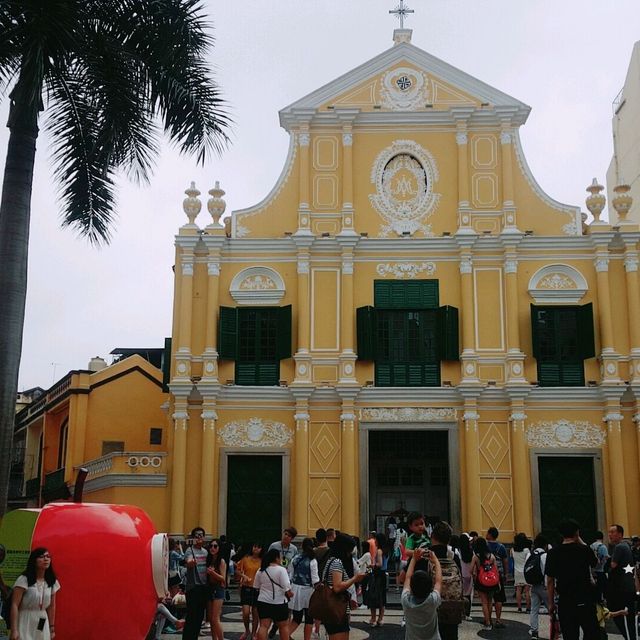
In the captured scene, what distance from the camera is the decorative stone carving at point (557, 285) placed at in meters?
22.4

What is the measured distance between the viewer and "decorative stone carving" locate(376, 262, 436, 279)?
22.7 m

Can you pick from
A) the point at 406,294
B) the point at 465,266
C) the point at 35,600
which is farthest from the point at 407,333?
the point at 35,600

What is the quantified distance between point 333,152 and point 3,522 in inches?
641

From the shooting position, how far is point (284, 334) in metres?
22.3

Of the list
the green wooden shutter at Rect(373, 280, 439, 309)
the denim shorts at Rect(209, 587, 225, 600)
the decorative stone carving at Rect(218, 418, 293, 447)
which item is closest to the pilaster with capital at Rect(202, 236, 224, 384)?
the decorative stone carving at Rect(218, 418, 293, 447)

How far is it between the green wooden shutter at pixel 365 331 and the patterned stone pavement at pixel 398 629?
24.1 ft

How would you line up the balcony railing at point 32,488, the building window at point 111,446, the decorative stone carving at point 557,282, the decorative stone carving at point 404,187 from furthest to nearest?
the balcony railing at point 32,488 → the building window at point 111,446 → the decorative stone carving at point 404,187 → the decorative stone carving at point 557,282

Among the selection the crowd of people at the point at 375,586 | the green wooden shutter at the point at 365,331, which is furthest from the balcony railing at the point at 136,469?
the crowd of people at the point at 375,586

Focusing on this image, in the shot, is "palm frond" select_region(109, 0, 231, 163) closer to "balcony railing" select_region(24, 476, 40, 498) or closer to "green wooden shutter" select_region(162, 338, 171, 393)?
"green wooden shutter" select_region(162, 338, 171, 393)

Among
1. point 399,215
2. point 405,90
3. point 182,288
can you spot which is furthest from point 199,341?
point 405,90

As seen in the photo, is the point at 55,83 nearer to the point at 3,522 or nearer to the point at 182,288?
the point at 3,522

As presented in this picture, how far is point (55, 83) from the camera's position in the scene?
42.5 ft

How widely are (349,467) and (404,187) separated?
289 inches

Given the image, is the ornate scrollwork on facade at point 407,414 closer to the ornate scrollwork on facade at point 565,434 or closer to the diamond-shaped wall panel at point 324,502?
the diamond-shaped wall panel at point 324,502
